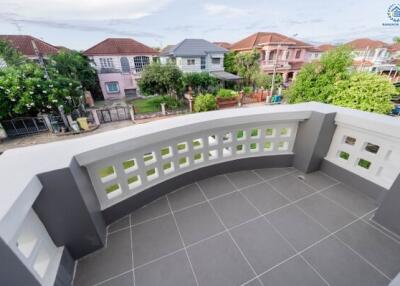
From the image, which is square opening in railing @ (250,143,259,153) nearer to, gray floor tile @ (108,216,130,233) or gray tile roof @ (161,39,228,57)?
gray floor tile @ (108,216,130,233)

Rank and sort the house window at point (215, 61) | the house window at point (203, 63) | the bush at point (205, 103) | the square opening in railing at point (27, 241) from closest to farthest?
the square opening in railing at point (27, 241)
the bush at point (205, 103)
the house window at point (203, 63)
the house window at point (215, 61)

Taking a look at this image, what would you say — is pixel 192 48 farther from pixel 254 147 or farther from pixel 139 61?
pixel 254 147

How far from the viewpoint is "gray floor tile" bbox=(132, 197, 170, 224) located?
224cm

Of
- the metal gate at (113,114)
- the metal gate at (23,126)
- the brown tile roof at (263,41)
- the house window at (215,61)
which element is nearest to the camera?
the metal gate at (23,126)

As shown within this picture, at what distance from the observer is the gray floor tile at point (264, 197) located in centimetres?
238

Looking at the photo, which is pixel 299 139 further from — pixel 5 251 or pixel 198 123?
pixel 5 251

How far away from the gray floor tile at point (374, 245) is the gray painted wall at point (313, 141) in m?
1.04

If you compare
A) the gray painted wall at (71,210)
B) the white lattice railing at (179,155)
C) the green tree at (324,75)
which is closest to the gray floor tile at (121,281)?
the gray painted wall at (71,210)

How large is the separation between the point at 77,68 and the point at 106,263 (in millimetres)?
18292

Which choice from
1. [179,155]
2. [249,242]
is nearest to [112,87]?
[179,155]

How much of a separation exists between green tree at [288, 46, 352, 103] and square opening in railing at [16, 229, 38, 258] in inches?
282

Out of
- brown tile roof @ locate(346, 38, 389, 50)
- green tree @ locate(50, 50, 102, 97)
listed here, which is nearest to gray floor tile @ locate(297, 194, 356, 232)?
green tree @ locate(50, 50, 102, 97)

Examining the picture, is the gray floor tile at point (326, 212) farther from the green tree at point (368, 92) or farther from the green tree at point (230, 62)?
the green tree at point (230, 62)

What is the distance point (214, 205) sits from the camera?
242cm
